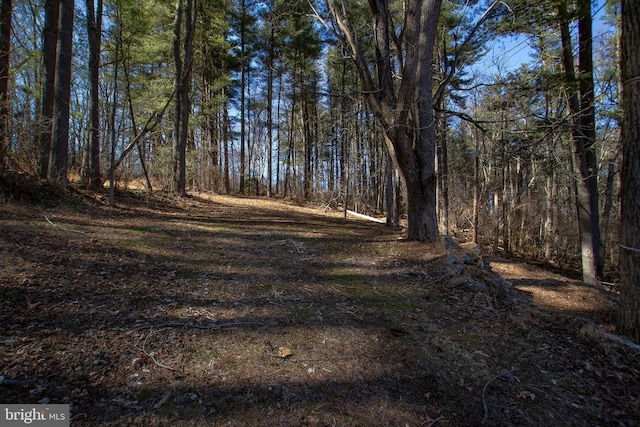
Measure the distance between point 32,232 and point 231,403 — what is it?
372cm

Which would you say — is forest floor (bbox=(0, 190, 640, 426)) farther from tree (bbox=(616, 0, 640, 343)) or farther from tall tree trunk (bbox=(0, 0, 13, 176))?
tall tree trunk (bbox=(0, 0, 13, 176))

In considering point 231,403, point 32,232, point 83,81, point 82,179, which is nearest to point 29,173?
point 82,179

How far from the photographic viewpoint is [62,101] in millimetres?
6316

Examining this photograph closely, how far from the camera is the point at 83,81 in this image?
485 inches

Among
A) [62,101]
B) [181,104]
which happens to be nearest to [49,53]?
[62,101]

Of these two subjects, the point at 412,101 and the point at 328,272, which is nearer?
the point at 328,272

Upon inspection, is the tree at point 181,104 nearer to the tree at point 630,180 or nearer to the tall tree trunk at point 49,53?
the tall tree trunk at point 49,53

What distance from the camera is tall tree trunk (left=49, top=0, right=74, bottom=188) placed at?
605 centimetres

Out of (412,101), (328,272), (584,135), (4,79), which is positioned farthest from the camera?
(584,135)

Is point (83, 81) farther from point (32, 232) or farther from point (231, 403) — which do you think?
point (231, 403)

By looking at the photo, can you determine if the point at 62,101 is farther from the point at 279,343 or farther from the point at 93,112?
the point at 279,343

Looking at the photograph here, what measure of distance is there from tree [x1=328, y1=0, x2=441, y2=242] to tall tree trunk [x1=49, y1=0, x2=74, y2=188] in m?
5.47

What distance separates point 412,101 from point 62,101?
272 inches

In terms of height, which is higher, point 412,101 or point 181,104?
point 181,104
